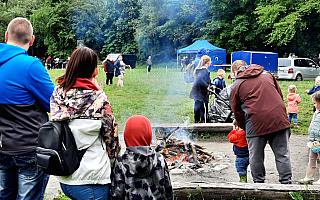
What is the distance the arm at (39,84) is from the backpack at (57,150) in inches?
16.7

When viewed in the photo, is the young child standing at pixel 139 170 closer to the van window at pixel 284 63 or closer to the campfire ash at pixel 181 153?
the campfire ash at pixel 181 153

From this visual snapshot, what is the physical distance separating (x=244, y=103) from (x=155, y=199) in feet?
6.54

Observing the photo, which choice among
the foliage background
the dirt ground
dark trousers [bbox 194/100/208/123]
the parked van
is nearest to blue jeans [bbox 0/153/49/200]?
the dirt ground

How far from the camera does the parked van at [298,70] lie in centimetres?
2266

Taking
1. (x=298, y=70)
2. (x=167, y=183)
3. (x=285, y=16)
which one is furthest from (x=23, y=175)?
(x=285, y=16)

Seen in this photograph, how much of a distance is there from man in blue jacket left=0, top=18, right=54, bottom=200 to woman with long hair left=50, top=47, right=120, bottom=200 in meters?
0.32

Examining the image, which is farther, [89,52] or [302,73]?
[302,73]

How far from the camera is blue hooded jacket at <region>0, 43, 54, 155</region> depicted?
264cm

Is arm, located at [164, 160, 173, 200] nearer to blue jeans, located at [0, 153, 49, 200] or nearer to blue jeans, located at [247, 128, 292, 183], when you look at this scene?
blue jeans, located at [0, 153, 49, 200]

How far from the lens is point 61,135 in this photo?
2334mm

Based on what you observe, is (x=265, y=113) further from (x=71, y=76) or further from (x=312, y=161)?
(x=71, y=76)

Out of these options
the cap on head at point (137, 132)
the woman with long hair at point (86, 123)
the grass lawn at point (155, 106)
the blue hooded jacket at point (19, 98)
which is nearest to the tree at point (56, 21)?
the grass lawn at point (155, 106)

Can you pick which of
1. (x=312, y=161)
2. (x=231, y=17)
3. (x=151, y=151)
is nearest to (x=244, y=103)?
(x=312, y=161)

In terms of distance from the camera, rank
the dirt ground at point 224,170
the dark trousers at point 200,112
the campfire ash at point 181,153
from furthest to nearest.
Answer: the dark trousers at point 200,112, the campfire ash at point 181,153, the dirt ground at point 224,170
